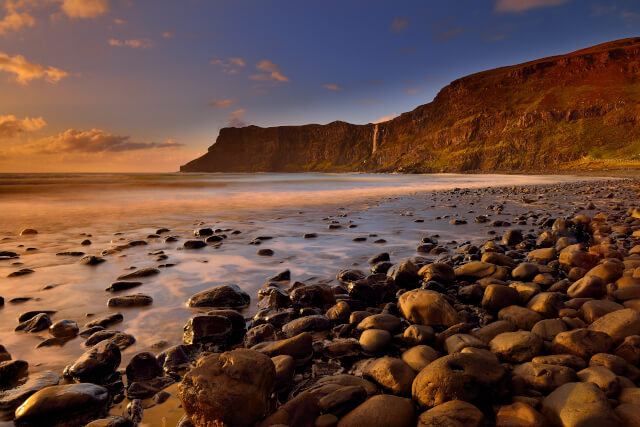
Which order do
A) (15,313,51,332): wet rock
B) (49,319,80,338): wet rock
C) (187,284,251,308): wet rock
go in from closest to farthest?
(49,319,80,338): wet rock
(15,313,51,332): wet rock
(187,284,251,308): wet rock

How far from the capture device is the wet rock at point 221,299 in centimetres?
396

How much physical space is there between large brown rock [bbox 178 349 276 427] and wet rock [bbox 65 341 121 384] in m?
0.94

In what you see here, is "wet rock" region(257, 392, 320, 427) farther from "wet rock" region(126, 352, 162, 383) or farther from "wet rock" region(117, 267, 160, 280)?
"wet rock" region(117, 267, 160, 280)

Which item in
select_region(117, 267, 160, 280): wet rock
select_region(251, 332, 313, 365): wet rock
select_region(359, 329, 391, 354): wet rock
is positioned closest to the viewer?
select_region(251, 332, 313, 365): wet rock

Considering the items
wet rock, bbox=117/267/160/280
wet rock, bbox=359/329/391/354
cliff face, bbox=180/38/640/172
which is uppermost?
cliff face, bbox=180/38/640/172

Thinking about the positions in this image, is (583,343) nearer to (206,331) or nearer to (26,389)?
(206,331)

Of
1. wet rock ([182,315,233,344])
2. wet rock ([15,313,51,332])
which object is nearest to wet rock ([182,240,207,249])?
wet rock ([15,313,51,332])

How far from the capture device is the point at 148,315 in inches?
147

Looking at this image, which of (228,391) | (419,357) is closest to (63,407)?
(228,391)

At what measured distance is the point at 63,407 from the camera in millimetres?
2006

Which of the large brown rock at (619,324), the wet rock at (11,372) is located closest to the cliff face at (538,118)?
the large brown rock at (619,324)

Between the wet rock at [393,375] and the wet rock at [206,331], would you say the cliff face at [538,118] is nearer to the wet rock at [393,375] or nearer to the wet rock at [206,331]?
the wet rock at [393,375]

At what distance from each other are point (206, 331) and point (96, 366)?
0.90m

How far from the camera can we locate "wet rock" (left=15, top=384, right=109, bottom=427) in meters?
1.96
